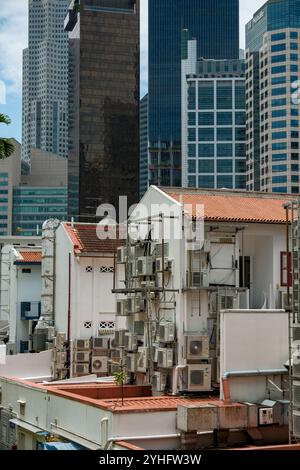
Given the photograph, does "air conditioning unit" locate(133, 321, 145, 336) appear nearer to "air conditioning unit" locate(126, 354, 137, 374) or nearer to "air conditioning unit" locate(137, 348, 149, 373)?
"air conditioning unit" locate(126, 354, 137, 374)

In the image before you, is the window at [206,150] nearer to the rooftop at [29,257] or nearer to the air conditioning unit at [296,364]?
the rooftop at [29,257]

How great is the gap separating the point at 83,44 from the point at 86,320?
5684 inches

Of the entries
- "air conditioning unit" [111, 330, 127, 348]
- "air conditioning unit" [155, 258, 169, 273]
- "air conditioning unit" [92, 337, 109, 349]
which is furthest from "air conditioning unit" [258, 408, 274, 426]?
"air conditioning unit" [92, 337, 109, 349]

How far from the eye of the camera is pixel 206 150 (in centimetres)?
19838

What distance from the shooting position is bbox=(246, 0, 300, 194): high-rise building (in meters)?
151

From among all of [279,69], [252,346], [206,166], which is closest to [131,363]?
[252,346]

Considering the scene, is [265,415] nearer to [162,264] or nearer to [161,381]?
[161,381]

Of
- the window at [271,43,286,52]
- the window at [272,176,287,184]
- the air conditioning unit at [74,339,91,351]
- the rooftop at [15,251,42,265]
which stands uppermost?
the window at [271,43,286,52]

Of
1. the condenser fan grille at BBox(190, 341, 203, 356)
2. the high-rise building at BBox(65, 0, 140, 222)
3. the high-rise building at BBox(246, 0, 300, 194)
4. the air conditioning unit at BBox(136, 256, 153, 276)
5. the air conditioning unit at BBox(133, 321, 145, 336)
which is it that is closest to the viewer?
the condenser fan grille at BBox(190, 341, 203, 356)

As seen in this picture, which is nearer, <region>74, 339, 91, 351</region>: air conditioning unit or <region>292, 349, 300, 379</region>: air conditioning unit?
<region>292, 349, 300, 379</region>: air conditioning unit

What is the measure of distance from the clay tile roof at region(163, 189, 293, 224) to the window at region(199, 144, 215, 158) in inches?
6382

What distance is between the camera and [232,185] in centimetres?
19162

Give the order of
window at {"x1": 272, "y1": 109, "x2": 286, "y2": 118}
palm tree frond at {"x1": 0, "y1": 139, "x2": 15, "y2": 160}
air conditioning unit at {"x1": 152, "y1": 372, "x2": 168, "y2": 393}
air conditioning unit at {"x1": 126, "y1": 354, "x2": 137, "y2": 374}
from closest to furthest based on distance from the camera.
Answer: palm tree frond at {"x1": 0, "y1": 139, "x2": 15, "y2": 160}, air conditioning unit at {"x1": 152, "y1": 372, "x2": 168, "y2": 393}, air conditioning unit at {"x1": 126, "y1": 354, "x2": 137, "y2": 374}, window at {"x1": 272, "y1": 109, "x2": 286, "y2": 118}

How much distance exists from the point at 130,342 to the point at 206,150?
166412 millimetres
